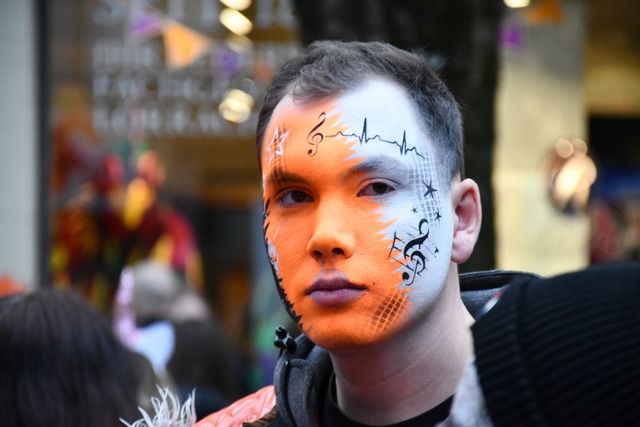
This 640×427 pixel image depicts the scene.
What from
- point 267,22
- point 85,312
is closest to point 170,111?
point 267,22

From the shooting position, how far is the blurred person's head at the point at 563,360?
3.38 ft

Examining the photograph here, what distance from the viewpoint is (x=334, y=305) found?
185 centimetres

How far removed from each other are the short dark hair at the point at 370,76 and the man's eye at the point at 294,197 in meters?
0.18

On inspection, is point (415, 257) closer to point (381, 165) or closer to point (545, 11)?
point (381, 165)

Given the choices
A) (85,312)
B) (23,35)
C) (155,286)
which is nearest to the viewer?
(85,312)

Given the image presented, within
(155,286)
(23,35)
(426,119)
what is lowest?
(155,286)

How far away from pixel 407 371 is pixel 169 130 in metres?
6.98

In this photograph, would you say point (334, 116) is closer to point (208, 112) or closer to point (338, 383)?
point (338, 383)

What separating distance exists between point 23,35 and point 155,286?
346cm

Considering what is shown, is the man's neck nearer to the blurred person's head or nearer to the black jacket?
the black jacket

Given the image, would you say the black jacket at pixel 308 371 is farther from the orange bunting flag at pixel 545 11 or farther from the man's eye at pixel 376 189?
the orange bunting flag at pixel 545 11

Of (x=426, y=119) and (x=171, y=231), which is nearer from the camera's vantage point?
(x=426, y=119)

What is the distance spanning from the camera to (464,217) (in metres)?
2.05

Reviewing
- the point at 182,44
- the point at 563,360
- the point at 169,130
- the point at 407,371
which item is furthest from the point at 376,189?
the point at 169,130
